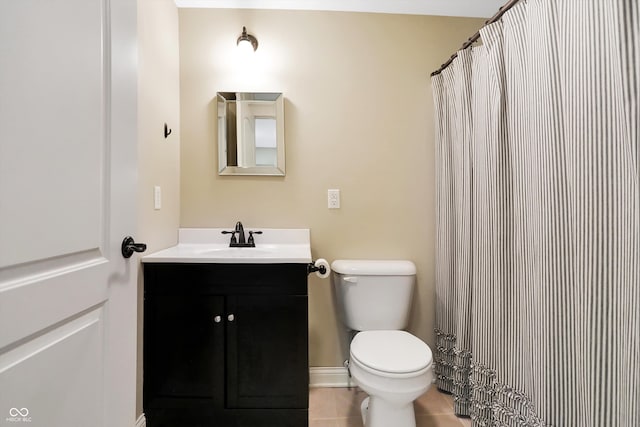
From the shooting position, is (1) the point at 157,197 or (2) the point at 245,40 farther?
(2) the point at 245,40

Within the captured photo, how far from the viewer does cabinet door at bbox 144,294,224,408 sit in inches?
50.2

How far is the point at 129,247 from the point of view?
2.63 feet

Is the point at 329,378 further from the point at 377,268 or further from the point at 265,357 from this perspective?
the point at 377,268

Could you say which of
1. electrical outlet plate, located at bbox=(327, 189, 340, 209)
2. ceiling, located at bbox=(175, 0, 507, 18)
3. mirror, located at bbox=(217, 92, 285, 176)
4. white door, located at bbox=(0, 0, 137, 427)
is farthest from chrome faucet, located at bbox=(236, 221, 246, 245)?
ceiling, located at bbox=(175, 0, 507, 18)

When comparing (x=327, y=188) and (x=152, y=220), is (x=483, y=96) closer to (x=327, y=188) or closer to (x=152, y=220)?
(x=327, y=188)

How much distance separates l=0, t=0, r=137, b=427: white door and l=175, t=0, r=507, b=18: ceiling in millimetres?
1084

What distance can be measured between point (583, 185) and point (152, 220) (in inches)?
70.0

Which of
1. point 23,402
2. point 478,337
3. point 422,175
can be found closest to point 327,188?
point 422,175

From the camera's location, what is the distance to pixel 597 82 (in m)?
0.79

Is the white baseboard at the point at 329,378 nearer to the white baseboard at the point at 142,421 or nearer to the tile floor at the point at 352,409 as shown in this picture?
the tile floor at the point at 352,409

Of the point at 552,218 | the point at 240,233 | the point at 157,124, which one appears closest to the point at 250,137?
the point at 157,124

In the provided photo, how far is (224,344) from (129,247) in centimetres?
72

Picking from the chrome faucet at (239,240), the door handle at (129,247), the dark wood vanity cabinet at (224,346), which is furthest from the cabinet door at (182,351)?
the door handle at (129,247)

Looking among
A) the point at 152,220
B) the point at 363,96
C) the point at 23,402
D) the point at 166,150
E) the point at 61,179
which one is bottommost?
the point at 23,402
